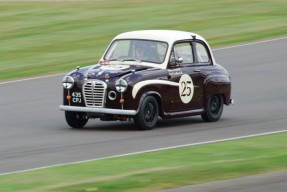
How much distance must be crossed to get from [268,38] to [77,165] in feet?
58.0

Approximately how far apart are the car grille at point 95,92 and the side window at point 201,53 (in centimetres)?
240

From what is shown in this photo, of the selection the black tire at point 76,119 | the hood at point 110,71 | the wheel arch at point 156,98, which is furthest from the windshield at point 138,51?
the black tire at point 76,119

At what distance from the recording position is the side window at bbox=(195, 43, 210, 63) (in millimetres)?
17766

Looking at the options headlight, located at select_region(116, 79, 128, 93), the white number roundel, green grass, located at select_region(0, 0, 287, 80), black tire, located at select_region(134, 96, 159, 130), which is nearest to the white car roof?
the white number roundel

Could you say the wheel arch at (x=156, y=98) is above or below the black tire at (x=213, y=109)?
above

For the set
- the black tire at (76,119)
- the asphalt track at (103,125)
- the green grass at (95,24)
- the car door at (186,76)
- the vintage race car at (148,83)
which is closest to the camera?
the asphalt track at (103,125)

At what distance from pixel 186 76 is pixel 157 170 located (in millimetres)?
5858

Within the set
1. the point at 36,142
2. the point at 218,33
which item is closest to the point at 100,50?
the point at 218,33

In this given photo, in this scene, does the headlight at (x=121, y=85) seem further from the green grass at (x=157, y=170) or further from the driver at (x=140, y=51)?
the green grass at (x=157, y=170)

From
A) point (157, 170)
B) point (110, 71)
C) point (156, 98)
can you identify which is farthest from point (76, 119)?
point (157, 170)

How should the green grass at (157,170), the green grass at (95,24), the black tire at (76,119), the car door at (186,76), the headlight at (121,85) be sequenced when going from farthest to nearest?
the green grass at (95,24)
the car door at (186,76)
the black tire at (76,119)
the headlight at (121,85)
the green grass at (157,170)

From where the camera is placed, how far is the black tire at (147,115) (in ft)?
52.7

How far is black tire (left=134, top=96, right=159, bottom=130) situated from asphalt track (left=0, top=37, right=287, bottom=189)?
14 centimetres

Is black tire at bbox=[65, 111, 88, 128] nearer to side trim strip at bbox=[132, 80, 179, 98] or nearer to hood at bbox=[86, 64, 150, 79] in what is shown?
hood at bbox=[86, 64, 150, 79]
